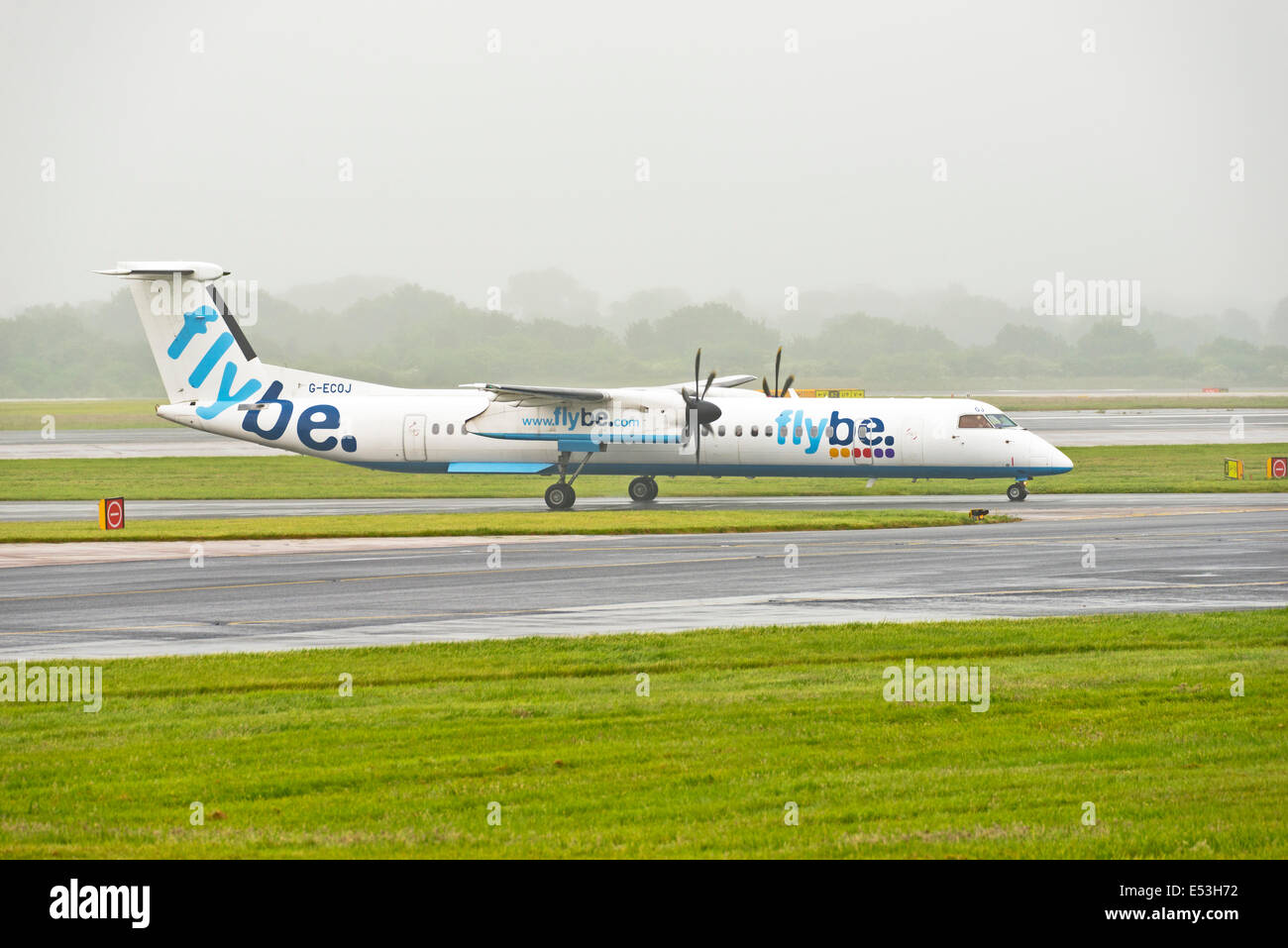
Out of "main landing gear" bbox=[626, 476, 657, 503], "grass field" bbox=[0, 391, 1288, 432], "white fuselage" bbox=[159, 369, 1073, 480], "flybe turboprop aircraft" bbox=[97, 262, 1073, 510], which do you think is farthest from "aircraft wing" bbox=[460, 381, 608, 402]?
"grass field" bbox=[0, 391, 1288, 432]

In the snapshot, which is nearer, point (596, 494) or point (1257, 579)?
point (1257, 579)

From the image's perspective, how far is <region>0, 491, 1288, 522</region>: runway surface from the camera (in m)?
41.3

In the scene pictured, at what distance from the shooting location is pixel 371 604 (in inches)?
930

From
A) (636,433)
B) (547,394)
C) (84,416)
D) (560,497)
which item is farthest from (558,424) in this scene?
(84,416)

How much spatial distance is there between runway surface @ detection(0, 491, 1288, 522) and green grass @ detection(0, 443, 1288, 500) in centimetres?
162

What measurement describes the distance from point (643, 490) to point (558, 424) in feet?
13.0

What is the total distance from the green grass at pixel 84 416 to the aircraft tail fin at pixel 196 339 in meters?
44.0

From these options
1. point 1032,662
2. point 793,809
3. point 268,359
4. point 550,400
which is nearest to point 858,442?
point 550,400

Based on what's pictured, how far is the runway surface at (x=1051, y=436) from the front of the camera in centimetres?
7381

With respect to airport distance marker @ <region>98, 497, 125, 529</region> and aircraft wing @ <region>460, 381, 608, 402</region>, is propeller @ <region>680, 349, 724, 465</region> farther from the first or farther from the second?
airport distance marker @ <region>98, 497, 125, 529</region>

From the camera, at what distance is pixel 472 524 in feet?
124

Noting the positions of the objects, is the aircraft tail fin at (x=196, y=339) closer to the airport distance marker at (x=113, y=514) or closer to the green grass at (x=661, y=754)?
the airport distance marker at (x=113, y=514)

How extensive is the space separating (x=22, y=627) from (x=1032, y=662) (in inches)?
596

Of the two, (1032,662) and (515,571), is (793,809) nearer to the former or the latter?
(1032,662)
